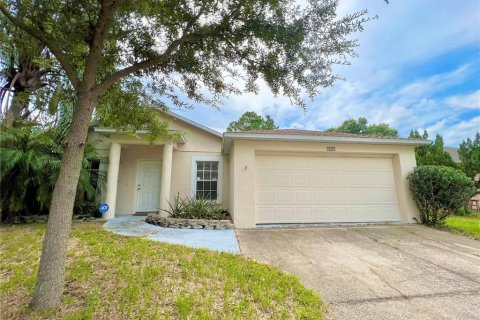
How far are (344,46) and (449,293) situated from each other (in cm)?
363

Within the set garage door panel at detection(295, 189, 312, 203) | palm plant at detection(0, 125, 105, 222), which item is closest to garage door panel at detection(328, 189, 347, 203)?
garage door panel at detection(295, 189, 312, 203)

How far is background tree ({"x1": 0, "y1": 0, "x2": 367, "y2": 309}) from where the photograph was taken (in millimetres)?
2609

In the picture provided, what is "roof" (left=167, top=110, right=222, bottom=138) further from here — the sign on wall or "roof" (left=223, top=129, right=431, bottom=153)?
the sign on wall

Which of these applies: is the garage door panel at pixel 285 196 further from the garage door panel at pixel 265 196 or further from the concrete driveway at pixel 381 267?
the concrete driveway at pixel 381 267

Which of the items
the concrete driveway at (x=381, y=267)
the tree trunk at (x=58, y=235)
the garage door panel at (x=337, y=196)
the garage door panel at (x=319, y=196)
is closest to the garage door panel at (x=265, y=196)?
the concrete driveway at (x=381, y=267)

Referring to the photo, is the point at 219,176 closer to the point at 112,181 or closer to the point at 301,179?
the point at 301,179

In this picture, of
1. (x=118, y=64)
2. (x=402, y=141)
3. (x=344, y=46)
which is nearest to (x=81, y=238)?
(x=118, y=64)

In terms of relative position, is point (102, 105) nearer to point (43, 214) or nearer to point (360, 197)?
point (43, 214)

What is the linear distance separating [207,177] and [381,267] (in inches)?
267

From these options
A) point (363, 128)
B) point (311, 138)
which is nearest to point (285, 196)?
point (311, 138)

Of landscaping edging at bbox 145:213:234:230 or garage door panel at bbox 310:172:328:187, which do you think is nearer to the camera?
landscaping edging at bbox 145:213:234:230

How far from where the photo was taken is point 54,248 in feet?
8.11

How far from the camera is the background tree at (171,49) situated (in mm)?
2609

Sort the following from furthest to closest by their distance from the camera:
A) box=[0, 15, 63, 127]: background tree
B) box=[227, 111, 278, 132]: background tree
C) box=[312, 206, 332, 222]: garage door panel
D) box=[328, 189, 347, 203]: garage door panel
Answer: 1. box=[227, 111, 278, 132]: background tree
2. box=[328, 189, 347, 203]: garage door panel
3. box=[312, 206, 332, 222]: garage door panel
4. box=[0, 15, 63, 127]: background tree
